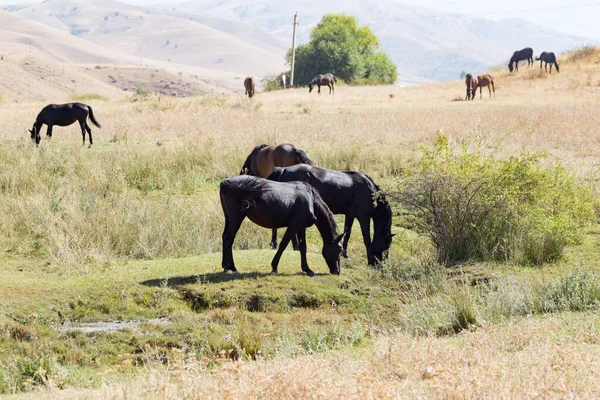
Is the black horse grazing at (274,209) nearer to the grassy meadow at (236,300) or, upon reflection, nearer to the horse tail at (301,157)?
the grassy meadow at (236,300)

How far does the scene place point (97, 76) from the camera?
469 feet

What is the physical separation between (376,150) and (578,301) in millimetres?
11157

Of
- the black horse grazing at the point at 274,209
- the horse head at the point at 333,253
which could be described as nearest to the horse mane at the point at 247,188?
the black horse grazing at the point at 274,209

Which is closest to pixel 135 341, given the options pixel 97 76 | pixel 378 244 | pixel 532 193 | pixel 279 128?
pixel 378 244

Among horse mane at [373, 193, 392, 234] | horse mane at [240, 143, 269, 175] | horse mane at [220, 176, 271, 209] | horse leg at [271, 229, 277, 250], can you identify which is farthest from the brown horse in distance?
horse mane at [220, 176, 271, 209]

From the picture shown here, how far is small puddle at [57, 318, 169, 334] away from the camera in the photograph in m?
8.33

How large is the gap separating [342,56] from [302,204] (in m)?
63.2

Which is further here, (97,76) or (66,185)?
(97,76)

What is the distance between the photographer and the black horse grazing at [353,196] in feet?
36.9

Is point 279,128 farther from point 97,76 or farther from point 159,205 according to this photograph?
point 97,76

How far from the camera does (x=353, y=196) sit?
11469 millimetres

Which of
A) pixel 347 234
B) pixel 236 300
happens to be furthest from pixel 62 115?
pixel 236 300

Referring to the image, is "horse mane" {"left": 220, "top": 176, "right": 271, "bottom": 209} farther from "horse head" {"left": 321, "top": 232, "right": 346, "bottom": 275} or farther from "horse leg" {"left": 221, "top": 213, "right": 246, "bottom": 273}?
"horse head" {"left": 321, "top": 232, "right": 346, "bottom": 275}

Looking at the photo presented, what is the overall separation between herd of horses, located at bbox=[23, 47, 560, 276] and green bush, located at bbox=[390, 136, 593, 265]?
76 centimetres
